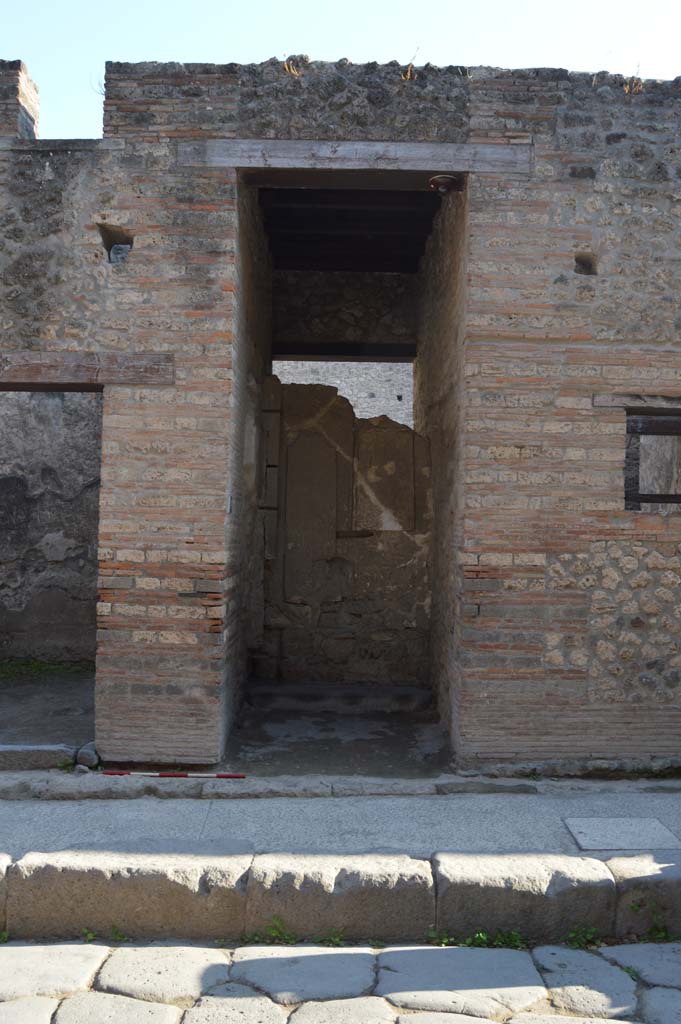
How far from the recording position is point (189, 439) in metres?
5.44

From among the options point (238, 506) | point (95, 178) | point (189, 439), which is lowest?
point (238, 506)

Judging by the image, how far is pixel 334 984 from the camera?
10.9ft

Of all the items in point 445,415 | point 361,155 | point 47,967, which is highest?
point 361,155

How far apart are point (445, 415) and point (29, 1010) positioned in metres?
4.72

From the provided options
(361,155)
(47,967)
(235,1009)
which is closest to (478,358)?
(361,155)

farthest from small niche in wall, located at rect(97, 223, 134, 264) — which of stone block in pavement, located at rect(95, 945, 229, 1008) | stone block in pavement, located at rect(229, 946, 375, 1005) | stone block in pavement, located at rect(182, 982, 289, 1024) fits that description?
stone block in pavement, located at rect(182, 982, 289, 1024)

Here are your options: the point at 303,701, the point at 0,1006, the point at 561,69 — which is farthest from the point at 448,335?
the point at 0,1006

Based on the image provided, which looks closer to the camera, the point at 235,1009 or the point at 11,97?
the point at 235,1009

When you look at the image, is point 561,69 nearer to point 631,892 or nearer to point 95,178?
point 95,178

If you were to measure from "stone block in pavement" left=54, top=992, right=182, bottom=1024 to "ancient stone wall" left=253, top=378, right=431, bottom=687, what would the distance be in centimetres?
422

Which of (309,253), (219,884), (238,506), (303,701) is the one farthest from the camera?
(309,253)

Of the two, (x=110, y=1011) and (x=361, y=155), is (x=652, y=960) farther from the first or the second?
(x=361, y=155)

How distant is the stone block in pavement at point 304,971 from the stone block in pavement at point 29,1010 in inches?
26.8

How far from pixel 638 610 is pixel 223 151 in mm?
3916
